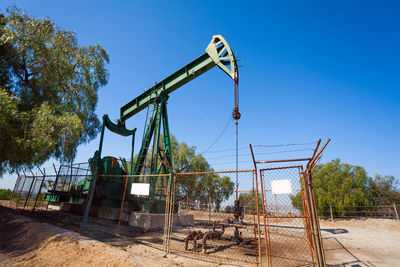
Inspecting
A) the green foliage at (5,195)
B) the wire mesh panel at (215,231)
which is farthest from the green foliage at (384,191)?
the green foliage at (5,195)

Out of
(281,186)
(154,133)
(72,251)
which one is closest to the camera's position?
(281,186)

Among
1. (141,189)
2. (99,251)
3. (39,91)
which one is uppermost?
(39,91)

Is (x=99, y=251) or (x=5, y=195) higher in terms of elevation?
(x=5, y=195)

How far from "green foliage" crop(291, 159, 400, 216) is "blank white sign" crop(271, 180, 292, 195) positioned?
11.9 metres

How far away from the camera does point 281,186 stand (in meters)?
3.94

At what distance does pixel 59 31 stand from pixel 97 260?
11283 mm

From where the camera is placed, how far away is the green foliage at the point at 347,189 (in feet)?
46.6

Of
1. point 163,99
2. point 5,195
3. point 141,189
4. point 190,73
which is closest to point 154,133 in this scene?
point 163,99

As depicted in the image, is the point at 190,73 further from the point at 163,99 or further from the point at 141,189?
the point at 141,189

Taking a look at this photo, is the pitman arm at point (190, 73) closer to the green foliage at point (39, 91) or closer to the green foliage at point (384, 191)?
the green foliage at point (39, 91)

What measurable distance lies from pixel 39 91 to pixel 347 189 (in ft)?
68.1

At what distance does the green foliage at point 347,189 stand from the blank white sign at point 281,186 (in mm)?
11899

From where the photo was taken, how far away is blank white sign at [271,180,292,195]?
389 cm

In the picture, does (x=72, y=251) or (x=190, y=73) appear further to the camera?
(x=190, y=73)
